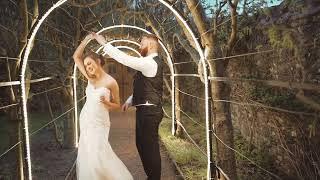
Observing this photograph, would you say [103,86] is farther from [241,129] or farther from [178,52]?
[178,52]

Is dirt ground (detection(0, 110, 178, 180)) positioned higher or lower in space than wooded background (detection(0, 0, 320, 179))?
lower

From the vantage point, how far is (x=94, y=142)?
3.65m

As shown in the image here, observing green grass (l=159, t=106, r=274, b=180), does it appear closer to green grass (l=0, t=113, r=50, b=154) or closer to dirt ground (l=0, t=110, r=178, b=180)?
dirt ground (l=0, t=110, r=178, b=180)

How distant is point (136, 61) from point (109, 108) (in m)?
0.51

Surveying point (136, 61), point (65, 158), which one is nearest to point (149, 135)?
point (136, 61)

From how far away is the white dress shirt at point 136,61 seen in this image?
351 centimetres

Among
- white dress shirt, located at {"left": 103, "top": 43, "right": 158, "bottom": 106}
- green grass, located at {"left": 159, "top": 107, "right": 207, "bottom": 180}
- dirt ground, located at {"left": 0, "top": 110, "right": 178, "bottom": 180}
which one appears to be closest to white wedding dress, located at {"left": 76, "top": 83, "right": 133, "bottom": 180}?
white dress shirt, located at {"left": 103, "top": 43, "right": 158, "bottom": 106}

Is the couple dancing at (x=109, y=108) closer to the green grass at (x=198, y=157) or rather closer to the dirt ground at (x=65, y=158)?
the green grass at (x=198, y=157)

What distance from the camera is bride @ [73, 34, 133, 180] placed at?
3611 mm

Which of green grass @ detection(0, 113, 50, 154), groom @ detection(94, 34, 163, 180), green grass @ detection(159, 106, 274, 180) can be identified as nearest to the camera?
groom @ detection(94, 34, 163, 180)

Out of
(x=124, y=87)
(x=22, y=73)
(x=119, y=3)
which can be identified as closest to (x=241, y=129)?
(x=119, y=3)

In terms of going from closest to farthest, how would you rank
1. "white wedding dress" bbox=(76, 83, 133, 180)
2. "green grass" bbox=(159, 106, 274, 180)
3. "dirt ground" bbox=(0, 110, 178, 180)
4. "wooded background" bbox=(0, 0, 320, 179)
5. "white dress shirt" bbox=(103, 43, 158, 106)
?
"wooded background" bbox=(0, 0, 320, 179), "white dress shirt" bbox=(103, 43, 158, 106), "white wedding dress" bbox=(76, 83, 133, 180), "green grass" bbox=(159, 106, 274, 180), "dirt ground" bbox=(0, 110, 178, 180)

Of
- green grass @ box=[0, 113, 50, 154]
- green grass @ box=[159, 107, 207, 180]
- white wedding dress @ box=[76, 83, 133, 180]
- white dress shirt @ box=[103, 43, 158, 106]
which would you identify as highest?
white dress shirt @ box=[103, 43, 158, 106]

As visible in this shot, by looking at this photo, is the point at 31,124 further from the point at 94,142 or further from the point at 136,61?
the point at 136,61
